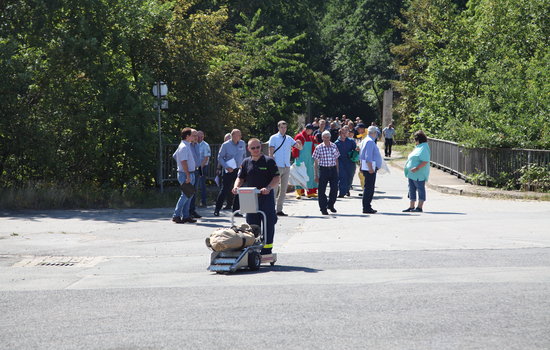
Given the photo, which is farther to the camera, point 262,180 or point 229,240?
point 262,180

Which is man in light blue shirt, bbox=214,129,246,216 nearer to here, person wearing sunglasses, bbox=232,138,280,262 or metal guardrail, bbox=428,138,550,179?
person wearing sunglasses, bbox=232,138,280,262

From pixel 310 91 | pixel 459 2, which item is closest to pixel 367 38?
pixel 459 2

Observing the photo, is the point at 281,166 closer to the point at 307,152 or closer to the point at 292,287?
the point at 307,152

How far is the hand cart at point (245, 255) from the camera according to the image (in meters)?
10.8

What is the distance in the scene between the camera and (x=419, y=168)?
18703mm

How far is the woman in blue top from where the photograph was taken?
18.6 metres

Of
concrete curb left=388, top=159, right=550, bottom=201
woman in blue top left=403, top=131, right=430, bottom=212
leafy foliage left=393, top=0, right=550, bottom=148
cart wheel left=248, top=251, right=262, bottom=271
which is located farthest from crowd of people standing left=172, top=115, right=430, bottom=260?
leafy foliage left=393, top=0, right=550, bottom=148

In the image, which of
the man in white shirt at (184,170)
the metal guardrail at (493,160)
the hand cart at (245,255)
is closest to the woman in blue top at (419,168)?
the man in white shirt at (184,170)

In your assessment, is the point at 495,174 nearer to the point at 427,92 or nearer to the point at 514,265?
the point at 514,265

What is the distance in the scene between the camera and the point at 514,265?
1118 centimetres

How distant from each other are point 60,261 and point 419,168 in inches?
356

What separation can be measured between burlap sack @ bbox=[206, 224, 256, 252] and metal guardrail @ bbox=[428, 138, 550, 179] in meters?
14.2

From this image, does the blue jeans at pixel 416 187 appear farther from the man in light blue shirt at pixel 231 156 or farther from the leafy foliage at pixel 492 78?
the leafy foliage at pixel 492 78

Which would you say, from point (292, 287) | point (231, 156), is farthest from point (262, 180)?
point (231, 156)
